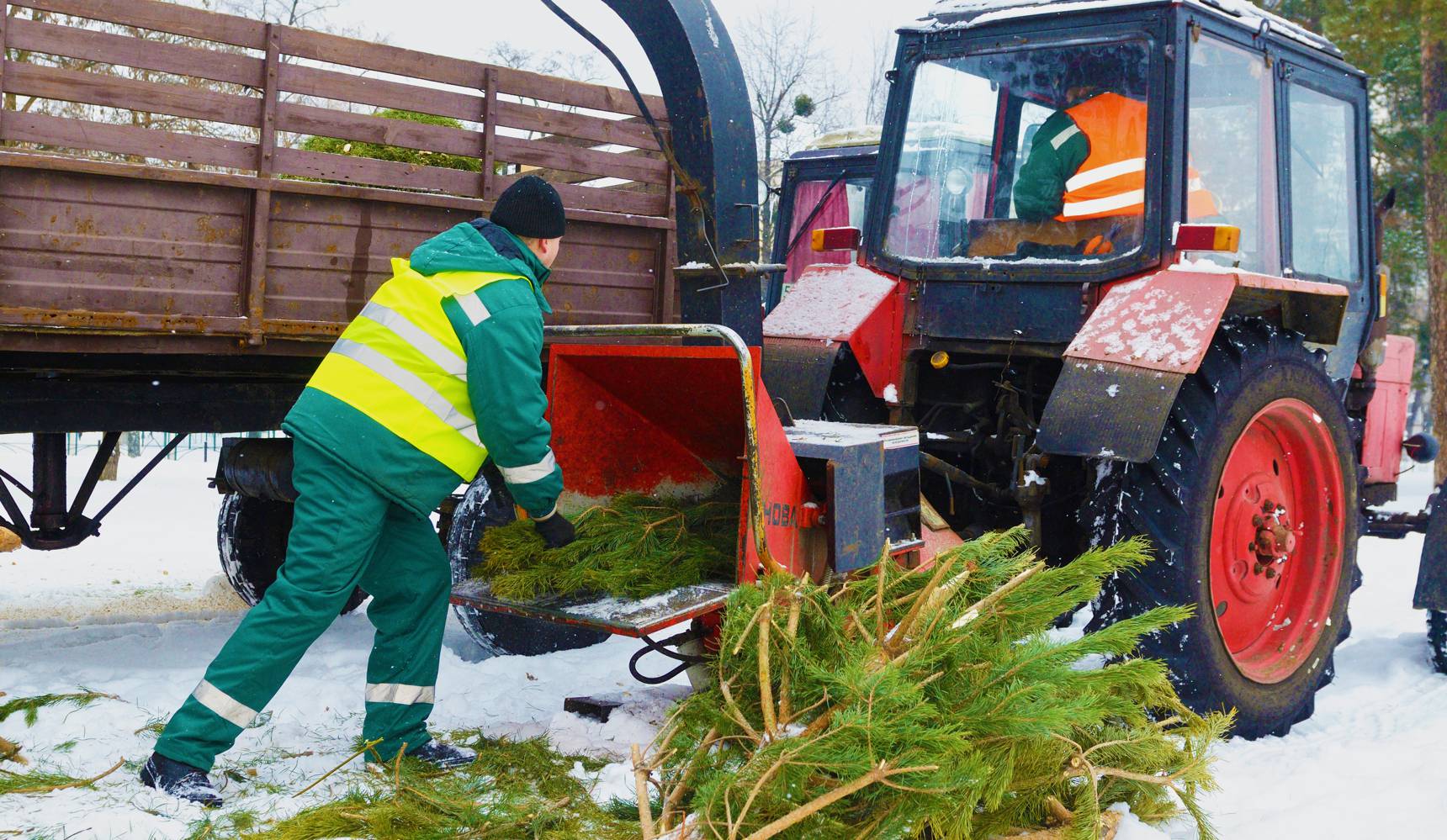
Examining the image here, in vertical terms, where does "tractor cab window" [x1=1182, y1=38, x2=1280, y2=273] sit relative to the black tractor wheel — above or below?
above

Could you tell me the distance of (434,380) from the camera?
329 cm

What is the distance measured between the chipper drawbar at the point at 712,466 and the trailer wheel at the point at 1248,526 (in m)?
0.68

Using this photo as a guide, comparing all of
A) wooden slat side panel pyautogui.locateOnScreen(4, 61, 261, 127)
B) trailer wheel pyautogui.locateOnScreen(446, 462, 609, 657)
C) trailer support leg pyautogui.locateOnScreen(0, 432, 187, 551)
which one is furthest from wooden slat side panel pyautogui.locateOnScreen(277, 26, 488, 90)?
trailer support leg pyautogui.locateOnScreen(0, 432, 187, 551)

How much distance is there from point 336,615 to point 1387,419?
15.8ft

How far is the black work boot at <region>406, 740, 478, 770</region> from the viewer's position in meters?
3.50

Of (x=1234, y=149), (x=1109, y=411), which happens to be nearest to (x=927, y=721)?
(x=1109, y=411)

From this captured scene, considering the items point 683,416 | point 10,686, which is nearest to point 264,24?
point 683,416

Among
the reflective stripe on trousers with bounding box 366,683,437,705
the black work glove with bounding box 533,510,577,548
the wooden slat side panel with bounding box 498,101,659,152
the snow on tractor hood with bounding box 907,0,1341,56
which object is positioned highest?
the snow on tractor hood with bounding box 907,0,1341,56

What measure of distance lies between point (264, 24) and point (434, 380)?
1547mm

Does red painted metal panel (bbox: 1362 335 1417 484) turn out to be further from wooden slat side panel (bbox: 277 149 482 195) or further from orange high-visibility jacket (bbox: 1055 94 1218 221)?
wooden slat side panel (bbox: 277 149 482 195)

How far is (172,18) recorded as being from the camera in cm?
381

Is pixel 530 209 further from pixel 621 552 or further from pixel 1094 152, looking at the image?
pixel 1094 152

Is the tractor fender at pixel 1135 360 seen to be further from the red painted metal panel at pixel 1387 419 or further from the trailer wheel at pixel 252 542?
the trailer wheel at pixel 252 542

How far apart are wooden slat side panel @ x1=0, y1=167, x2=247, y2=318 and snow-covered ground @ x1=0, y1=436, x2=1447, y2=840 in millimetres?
1281
